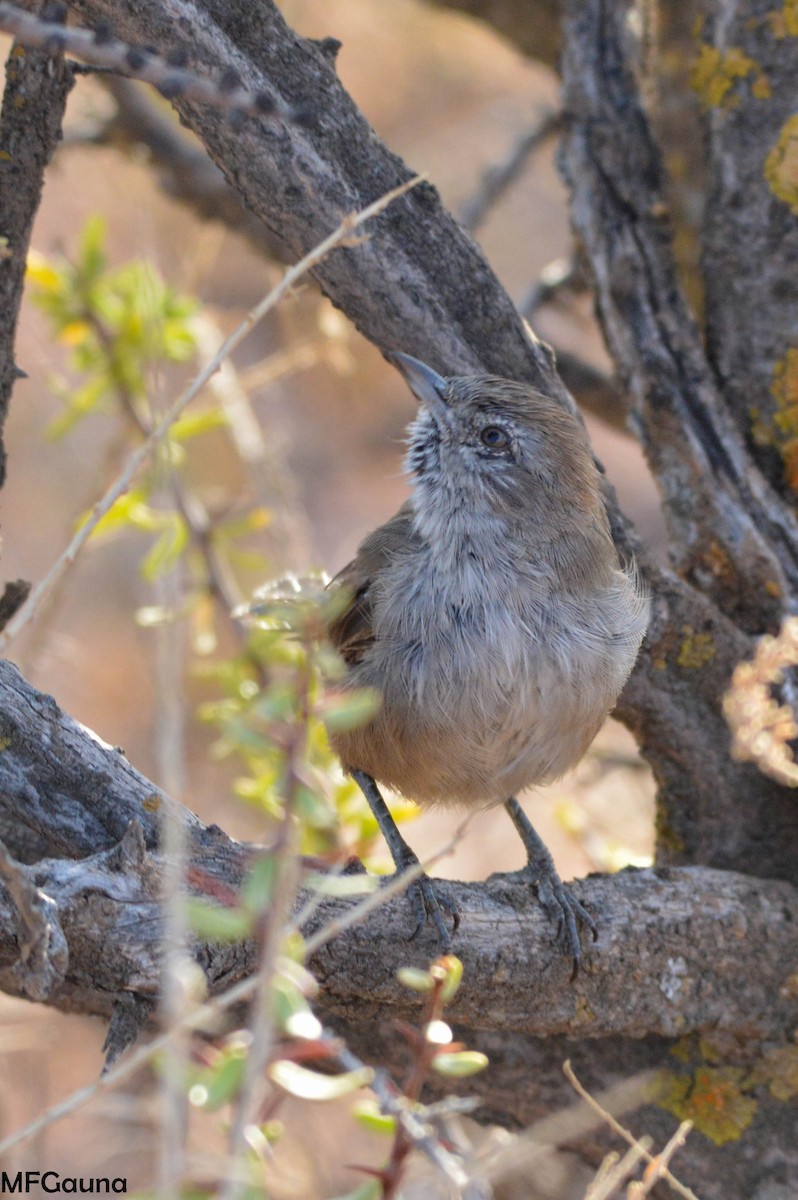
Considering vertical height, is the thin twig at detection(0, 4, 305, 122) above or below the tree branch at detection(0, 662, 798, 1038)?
above

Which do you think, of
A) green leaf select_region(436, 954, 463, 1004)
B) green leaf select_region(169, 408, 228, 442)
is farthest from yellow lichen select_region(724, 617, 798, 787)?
green leaf select_region(169, 408, 228, 442)

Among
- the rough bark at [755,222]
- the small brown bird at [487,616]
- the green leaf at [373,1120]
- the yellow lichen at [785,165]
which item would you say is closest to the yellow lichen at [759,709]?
the small brown bird at [487,616]

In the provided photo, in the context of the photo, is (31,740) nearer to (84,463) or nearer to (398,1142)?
(398,1142)

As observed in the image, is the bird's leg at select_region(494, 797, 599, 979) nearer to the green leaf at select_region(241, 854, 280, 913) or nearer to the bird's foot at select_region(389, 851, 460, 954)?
the bird's foot at select_region(389, 851, 460, 954)

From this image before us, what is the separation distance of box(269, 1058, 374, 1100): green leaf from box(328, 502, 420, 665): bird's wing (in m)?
1.78

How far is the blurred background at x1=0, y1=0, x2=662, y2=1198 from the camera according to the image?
16.9 ft

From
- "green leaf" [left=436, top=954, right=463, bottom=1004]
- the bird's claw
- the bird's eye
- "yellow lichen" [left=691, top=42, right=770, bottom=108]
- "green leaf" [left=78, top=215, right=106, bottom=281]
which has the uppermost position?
"yellow lichen" [left=691, top=42, right=770, bottom=108]

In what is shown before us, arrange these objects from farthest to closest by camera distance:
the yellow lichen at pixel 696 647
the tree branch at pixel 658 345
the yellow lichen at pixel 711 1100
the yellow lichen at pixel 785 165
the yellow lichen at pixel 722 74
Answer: the yellow lichen at pixel 722 74, the yellow lichen at pixel 785 165, the tree branch at pixel 658 345, the yellow lichen at pixel 696 647, the yellow lichen at pixel 711 1100

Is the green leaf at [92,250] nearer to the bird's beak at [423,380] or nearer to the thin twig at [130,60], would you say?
the bird's beak at [423,380]

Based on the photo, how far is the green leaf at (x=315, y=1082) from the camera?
4.39ft

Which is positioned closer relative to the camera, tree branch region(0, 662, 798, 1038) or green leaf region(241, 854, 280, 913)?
green leaf region(241, 854, 280, 913)

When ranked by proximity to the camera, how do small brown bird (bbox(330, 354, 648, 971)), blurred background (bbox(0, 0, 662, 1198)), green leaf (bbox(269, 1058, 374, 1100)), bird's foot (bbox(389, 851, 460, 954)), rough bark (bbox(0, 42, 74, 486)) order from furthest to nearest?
1. blurred background (bbox(0, 0, 662, 1198))
2. small brown bird (bbox(330, 354, 648, 971))
3. bird's foot (bbox(389, 851, 460, 954))
4. rough bark (bbox(0, 42, 74, 486))
5. green leaf (bbox(269, 1058, 374, 1100))

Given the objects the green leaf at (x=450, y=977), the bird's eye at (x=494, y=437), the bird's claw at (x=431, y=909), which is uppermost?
the bird's eye at (x=494, y=437)

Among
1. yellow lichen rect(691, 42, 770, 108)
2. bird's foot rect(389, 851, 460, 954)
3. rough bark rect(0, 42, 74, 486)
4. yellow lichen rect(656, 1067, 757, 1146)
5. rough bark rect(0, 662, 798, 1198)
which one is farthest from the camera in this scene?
yellow lichen rect(691, 42, 770, 108)
